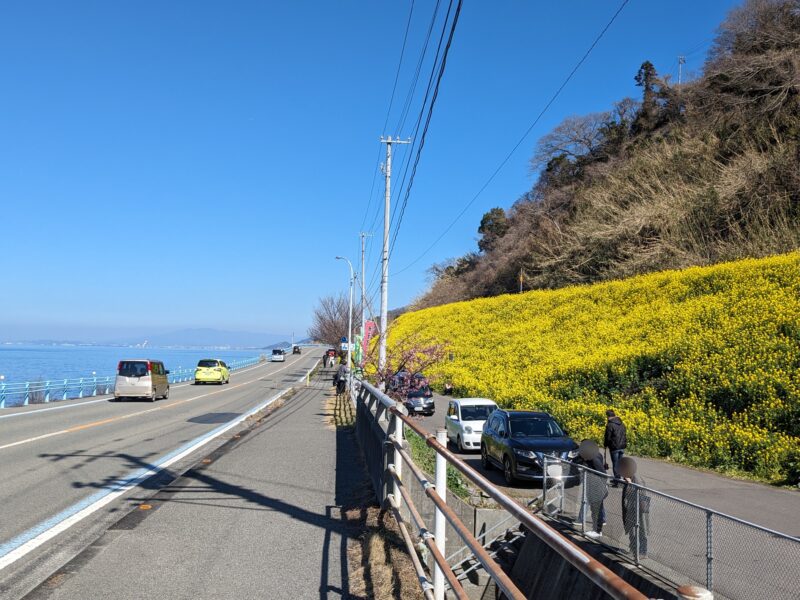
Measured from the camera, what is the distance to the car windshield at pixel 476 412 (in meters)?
20.7

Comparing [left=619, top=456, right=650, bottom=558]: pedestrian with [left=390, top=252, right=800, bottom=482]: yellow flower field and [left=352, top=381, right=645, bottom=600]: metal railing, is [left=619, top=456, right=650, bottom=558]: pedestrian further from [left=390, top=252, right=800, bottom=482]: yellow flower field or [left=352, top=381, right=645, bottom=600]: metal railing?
[left=390, top=252, right=800, bottom=482]: yellow flower field

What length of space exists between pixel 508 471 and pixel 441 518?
11.4 m

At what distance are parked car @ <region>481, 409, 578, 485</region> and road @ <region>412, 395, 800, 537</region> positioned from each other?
40 centimetres

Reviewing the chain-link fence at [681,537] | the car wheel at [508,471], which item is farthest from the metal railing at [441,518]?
the car wheel at [508,471]

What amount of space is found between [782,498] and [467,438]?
945cm

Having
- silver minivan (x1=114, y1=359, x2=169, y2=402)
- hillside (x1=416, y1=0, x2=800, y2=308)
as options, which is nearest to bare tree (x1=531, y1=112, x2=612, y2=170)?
hillside (x1=416, y1=0, x2=800, y2=308)

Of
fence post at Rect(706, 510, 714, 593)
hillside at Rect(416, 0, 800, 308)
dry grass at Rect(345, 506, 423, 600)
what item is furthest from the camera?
hillside at Rect(416, 0, 800, 308)

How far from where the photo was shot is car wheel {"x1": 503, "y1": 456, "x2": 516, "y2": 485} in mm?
14992

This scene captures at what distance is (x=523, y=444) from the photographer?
49.4ft

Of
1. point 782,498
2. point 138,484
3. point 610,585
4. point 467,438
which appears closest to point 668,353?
point 467,438

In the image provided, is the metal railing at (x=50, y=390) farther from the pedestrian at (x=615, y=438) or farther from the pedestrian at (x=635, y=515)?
the pedestrian at (x=635, y=515)

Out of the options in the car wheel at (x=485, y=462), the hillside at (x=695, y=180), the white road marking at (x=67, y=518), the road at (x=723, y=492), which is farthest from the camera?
the hillside at (x=695, y=180)

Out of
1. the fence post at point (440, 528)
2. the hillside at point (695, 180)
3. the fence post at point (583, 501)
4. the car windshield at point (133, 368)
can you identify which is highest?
the hillside at point (695, 180)

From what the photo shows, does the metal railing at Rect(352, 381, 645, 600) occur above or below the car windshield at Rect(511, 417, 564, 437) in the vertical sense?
above
